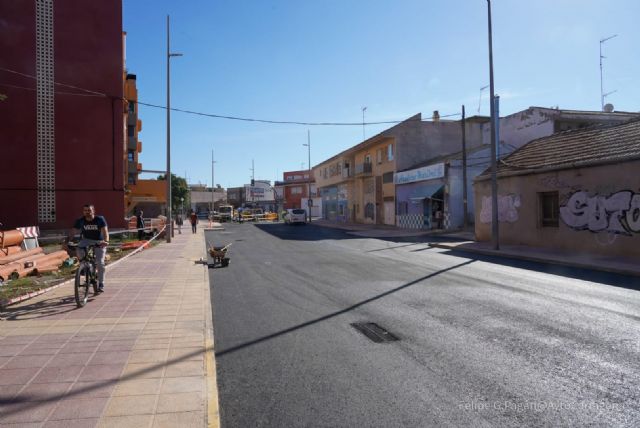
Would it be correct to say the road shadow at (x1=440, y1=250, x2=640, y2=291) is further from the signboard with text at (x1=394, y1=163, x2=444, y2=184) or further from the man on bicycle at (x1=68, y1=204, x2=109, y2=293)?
the signboard with text at (x1=394, y1=163, x2=444, y2=184)

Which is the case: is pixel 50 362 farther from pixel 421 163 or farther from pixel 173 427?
pixel 421 163

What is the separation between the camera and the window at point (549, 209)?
17906mm

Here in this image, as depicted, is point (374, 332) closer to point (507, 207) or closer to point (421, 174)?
point (507, 207)

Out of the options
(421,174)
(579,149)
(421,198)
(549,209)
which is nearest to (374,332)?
(549,209)

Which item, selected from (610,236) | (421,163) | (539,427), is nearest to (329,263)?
(610,236)

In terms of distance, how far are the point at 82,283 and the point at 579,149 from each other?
16.7 metres

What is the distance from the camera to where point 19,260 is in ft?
40.1

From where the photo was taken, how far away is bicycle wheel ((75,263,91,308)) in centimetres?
791

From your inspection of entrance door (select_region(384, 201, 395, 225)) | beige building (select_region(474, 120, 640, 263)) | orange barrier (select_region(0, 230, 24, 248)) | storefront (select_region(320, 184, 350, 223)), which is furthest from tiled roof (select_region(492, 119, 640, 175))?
storefront (select_region(320, 184, 350, 223))

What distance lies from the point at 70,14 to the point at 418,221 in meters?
24.4

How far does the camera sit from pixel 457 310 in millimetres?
7715

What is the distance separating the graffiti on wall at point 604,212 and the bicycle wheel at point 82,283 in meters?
14.3

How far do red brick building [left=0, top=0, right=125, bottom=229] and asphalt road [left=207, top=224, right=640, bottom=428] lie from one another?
16.5 metres

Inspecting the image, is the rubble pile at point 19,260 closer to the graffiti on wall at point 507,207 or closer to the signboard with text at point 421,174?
the graffiti on wall at point 507,207
